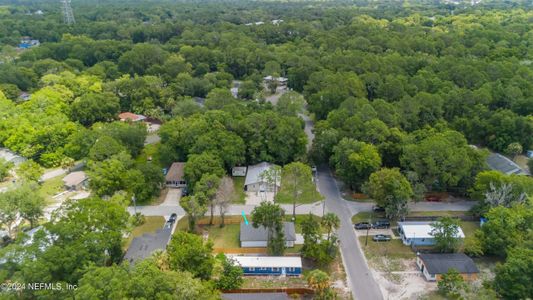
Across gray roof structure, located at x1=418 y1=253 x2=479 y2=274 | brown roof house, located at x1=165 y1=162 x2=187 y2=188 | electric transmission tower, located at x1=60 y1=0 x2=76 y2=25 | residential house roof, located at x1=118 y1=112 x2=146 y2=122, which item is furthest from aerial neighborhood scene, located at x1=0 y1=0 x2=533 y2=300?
electric transmission tower, located at x1=60 y1=0 x2=76 y2=25

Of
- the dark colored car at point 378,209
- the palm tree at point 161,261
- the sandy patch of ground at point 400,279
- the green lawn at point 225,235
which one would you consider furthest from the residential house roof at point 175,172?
the sandy patch of ground at point 400,279

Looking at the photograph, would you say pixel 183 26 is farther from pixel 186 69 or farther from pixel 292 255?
pixel 292 255

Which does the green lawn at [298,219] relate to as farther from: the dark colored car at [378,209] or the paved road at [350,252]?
the dark colored car at [378,209]

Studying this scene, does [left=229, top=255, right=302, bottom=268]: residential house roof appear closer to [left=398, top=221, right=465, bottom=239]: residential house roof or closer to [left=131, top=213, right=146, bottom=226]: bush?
[left=398, top=221, right=465, bottom=239]: residential house roof

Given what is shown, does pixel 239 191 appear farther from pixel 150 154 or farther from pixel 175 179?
pixel 150 154

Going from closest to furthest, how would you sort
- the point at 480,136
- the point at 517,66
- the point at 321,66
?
the point at 480,136 → the point at 517,66 → the point at 321,66

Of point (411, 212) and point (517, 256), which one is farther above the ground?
point (517, 256)

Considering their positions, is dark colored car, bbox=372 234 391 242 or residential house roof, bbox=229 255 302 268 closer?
residential house roof, bbox=229 255 302 268

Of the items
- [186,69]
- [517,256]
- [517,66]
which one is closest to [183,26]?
[186,69]
